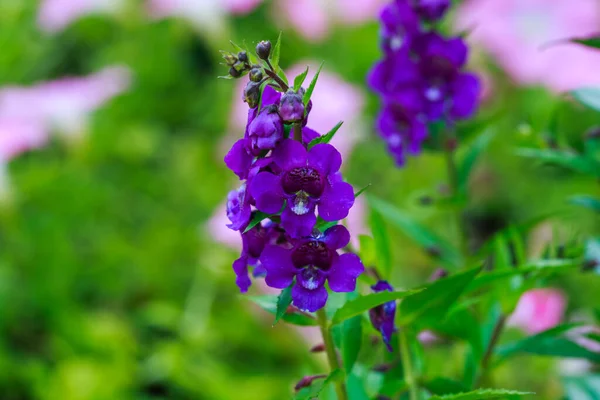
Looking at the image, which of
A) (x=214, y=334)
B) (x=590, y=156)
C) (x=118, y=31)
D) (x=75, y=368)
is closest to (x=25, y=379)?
(x=75, y=368)

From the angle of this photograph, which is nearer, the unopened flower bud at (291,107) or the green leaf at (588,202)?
the unopened flower bud at (291,107)

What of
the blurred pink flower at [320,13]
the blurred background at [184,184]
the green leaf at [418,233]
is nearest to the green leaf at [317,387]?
the green leaf at [418,233]

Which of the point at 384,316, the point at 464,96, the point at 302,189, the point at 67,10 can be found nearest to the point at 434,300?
the point at 384,316

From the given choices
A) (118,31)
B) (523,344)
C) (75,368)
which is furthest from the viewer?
(118,31)

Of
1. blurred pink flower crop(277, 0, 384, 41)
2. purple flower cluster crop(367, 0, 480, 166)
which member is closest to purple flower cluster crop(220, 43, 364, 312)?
purple flower cluster crop(367, 0, 480, 166)

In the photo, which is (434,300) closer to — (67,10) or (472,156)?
(472,156)

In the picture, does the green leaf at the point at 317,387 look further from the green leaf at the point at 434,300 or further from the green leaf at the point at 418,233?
the green leaf at the point at 418,233

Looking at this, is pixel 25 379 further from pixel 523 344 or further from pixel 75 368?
pixel 523 344
